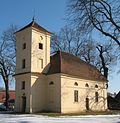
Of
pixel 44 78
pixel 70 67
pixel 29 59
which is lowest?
pixel 44 78

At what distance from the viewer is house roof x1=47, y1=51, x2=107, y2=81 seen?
41522 millimetres

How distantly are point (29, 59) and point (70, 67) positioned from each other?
6606 millimetres

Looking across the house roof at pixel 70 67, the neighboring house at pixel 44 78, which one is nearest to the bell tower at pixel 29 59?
the neighboring house at pixel 44 78

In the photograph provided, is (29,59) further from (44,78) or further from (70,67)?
(70,67)

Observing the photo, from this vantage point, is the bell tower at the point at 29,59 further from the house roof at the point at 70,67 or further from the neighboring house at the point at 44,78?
the house roof at the point at 70,67

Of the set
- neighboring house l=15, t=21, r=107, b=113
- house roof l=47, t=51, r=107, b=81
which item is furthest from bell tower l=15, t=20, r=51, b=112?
house roof l=47, t=51, r=107, b=81

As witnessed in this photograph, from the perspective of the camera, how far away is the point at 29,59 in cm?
4100

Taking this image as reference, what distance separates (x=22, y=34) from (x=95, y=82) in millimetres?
15029

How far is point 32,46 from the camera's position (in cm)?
4144

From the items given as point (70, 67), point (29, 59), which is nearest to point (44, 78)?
point (29, 59)

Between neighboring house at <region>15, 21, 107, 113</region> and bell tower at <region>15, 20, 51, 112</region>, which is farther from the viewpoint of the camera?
bell tower at <region>15, 20, 51, 112</region>

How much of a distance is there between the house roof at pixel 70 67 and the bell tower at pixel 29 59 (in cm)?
142

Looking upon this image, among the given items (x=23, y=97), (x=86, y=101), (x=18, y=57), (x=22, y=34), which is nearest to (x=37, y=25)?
(x=22, y=34)

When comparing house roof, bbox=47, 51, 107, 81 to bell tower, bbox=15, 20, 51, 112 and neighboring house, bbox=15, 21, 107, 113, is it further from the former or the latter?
bell tower, bbox=15, 20, 51, 112
